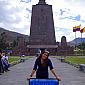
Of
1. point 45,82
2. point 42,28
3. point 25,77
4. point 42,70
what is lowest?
point 25,77

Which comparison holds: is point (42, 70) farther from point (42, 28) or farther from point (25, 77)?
point (42, 28)

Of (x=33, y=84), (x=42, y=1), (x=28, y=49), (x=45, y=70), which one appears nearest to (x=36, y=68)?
(x=45, y=70)

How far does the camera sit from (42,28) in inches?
4038

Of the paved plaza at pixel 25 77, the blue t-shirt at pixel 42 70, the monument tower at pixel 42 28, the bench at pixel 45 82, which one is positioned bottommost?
the paved plaza at pixel 25 77

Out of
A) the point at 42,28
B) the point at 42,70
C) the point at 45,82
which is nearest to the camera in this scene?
the point at 45,82

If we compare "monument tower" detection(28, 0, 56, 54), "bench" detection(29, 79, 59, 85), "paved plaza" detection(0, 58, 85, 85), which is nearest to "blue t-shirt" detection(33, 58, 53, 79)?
"bench" detection(29, 79, 59, 85)

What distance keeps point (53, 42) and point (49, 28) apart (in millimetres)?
4576

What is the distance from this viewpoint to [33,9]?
103 m

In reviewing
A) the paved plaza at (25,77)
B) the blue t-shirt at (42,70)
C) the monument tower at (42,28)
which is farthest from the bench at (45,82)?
the monument tower at (42,28)

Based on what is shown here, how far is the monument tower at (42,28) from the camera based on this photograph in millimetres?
102000

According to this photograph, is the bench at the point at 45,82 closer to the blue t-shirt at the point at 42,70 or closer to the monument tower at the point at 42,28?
the blue t-shirt at the point at 42,70

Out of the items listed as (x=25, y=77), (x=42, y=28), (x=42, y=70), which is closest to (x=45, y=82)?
(x=42, y=70)

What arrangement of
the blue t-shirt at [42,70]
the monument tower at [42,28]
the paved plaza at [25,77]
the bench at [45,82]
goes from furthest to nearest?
the monument tower at [42,28]
the paved plaza at [25,77]
the blue t-shirt at [42,70]
the bench at [45,82]

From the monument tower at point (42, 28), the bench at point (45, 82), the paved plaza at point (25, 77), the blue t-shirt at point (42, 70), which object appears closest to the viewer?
the bench at point (45, 82)
